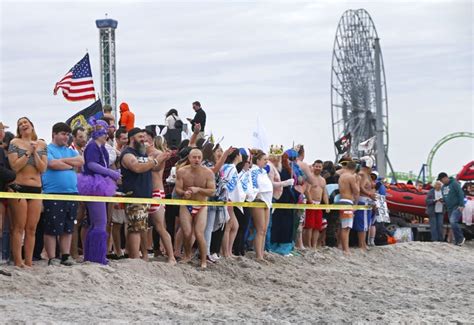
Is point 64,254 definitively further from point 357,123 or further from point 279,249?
point 357,123

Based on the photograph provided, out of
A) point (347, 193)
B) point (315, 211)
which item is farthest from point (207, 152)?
point (347, 193)

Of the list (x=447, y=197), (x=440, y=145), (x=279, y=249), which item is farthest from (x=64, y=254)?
(x=440, y=145)

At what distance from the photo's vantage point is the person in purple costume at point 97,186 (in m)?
13.3

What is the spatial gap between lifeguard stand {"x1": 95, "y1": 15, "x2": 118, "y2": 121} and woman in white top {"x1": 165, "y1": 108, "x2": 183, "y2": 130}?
2330cm

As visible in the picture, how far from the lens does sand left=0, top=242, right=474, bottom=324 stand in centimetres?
1116

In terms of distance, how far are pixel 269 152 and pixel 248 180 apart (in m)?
1.94

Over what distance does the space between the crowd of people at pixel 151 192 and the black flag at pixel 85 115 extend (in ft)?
0.50

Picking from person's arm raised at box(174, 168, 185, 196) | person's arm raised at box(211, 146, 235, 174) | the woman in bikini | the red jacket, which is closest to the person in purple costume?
the woman in bikini

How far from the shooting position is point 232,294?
13469 millimetres

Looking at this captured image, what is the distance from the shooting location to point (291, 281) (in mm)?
15398

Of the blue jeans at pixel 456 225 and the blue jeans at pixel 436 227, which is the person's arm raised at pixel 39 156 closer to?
the blue jeans at pixel 456 225

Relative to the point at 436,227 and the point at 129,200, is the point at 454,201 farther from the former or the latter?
the point at 129,200

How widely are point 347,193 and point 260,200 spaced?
12.2 ft

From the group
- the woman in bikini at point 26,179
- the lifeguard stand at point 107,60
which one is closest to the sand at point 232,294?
the woman in bikini at point 26,179
